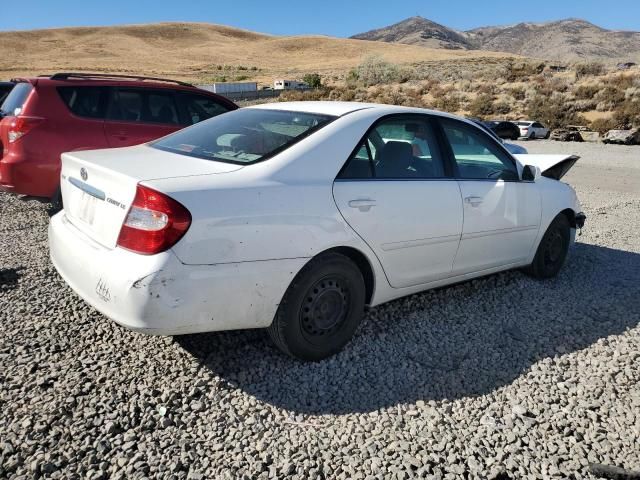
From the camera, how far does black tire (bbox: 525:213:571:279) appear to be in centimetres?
480

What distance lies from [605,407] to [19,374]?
3.29 metres

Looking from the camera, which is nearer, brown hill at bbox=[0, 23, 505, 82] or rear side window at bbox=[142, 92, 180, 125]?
rear side window at bbox=[142, 92, 180, 125]

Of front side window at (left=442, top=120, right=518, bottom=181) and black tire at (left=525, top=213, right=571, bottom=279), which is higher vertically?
front side window at (left=442, top=120, right=518, bottom=181)

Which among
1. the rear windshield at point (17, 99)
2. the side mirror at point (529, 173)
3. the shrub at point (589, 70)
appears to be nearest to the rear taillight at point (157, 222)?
the side mirror at point (529, 173)

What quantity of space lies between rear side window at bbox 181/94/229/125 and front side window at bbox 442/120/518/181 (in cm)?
401

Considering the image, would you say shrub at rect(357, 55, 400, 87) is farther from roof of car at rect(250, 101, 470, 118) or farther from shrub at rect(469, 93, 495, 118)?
roof of car at rect(250, 101, 470, 118)

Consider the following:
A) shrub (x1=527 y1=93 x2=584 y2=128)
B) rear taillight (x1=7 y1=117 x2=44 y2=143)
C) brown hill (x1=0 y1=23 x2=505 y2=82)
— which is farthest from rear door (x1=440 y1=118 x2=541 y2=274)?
brown hill (x1=0 y1=23 x2=505 y2=82)

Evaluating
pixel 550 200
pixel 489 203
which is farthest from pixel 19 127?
pixel 550 200

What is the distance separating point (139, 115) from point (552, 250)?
494 cm

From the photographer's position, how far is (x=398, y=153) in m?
3.63

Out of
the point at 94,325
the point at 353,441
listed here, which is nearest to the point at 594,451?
the point at 353,441

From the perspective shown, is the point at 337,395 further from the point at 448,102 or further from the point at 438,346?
the point at 448,102

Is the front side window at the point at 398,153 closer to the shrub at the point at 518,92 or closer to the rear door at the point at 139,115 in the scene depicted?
the rear door at the point at 139,115

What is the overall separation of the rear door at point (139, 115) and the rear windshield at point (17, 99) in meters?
0.85
